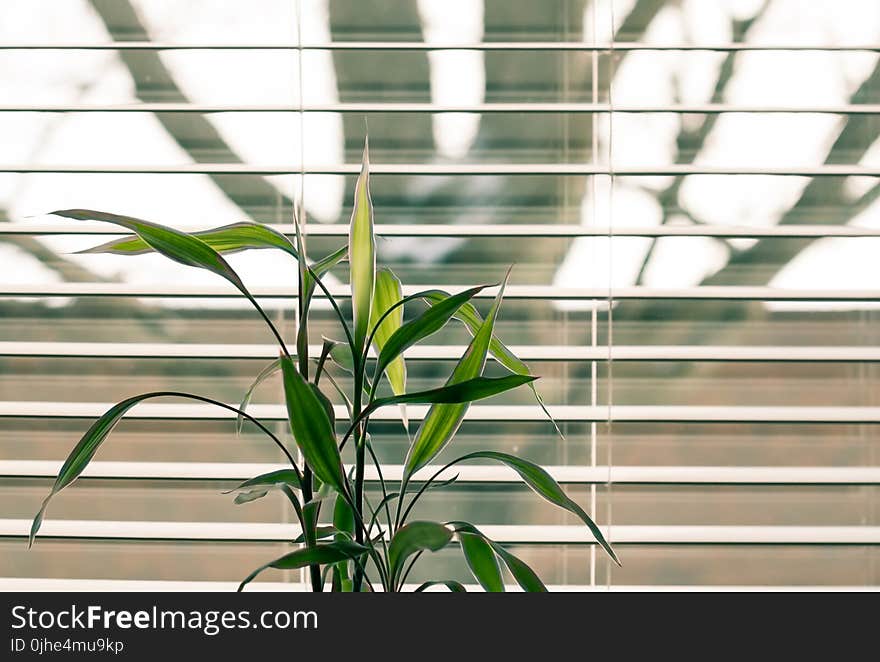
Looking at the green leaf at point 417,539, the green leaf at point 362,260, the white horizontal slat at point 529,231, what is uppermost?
the white horizontal slat at point 529,231

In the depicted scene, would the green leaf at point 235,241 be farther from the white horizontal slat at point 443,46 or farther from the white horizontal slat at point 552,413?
the white horizontal slat at point 443,46

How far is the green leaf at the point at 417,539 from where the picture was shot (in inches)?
31.4

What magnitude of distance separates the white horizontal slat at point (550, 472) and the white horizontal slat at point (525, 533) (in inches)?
3.6

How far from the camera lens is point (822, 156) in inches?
53.8

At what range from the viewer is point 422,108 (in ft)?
4.33

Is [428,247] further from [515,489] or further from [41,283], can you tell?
[41,283]

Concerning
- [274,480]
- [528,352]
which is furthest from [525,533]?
[274,480]

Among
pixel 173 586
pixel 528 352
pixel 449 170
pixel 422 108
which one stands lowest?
pixel 173 586

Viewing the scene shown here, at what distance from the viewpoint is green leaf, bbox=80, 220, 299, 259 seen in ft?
3.10

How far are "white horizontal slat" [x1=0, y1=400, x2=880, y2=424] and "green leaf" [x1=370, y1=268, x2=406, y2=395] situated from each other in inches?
10.8

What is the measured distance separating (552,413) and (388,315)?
0.45 metres

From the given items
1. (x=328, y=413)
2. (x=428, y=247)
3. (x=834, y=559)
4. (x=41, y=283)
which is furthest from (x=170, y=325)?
(x=834, y=559)

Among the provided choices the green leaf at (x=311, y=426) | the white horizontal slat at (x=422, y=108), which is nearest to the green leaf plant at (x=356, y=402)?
the green leaf at (x=311, y=426)

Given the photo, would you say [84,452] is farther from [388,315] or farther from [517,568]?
[517,568]
